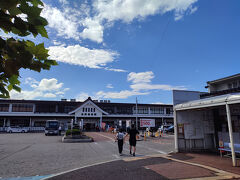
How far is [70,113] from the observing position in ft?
123

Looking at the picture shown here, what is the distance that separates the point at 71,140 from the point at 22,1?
17093 mm

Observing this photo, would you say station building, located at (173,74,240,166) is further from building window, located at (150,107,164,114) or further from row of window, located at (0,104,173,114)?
building window, located at (150,107,164,114)

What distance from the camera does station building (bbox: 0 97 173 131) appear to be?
119 ft

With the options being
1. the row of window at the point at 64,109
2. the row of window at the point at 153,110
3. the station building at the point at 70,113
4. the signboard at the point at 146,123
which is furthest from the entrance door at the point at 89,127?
the signboard at the point at 146,123

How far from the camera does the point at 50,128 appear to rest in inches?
1052

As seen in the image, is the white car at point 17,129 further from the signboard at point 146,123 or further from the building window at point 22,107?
the signboard at point 146,123

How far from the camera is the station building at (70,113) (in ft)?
119

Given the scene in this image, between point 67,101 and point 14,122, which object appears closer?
point 14,122

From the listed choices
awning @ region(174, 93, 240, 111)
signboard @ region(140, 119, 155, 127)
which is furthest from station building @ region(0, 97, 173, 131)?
awning @ region(174, 93, 240, 111)

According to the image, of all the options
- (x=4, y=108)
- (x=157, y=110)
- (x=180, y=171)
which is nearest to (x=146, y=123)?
(x=180, y=171)

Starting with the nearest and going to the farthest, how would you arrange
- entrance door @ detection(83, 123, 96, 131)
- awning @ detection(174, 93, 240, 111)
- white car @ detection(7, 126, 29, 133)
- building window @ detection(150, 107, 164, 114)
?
awning @ detection(174, 93, 240, 111), white car @ detection(7, 126, 29, 133), entrance door @ detection(83, 123, 96, 131), building window @ detection(150, 107, 164, 114)

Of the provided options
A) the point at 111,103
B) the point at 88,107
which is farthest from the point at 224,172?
the point at 111,103

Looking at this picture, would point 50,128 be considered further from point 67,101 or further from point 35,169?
point 35,169

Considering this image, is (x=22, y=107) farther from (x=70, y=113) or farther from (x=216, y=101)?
(x=216, y=101)
